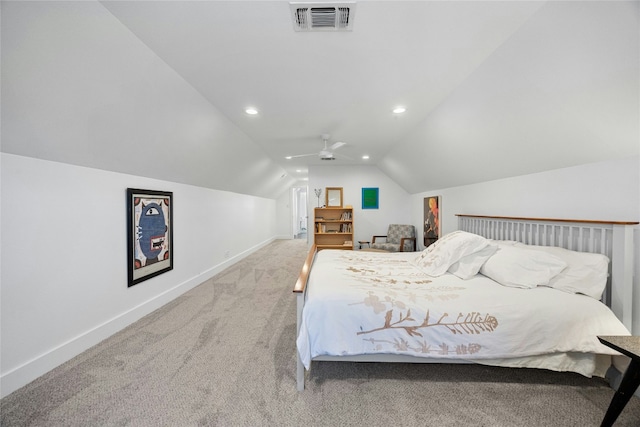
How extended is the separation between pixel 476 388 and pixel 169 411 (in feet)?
6.98

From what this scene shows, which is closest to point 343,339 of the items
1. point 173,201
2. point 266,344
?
point 266,344

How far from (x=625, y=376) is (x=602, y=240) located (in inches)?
39.1

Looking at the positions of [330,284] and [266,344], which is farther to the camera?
[266,344]

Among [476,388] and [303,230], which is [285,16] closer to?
[476,388]

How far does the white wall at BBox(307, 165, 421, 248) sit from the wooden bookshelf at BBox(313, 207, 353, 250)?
0.37 meters

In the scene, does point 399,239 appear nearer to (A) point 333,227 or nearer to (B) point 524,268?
(A) point 333,227

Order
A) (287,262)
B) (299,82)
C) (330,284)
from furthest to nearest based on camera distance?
(287,262), (299,82), (330,284)

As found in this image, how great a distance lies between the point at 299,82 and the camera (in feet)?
7.49

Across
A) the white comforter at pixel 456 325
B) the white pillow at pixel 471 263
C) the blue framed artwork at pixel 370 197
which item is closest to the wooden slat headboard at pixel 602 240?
the white comforter at pixel 456 325

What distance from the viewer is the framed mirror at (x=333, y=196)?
6.48 metres

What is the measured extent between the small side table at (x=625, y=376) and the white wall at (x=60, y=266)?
375 cm

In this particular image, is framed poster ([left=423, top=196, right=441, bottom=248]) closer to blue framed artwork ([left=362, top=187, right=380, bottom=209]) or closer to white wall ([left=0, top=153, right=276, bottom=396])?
blue framed artwork ([left=362, top=187, right=380, bottom=209])

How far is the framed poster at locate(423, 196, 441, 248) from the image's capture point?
463 centimetres

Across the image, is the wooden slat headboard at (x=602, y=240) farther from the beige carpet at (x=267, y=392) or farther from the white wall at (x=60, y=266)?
the white wall at (x=60, y=266)
